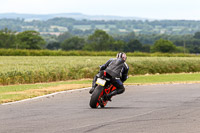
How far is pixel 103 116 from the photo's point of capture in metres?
11.8

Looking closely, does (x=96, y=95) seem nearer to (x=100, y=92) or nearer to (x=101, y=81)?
(x=100, y=92)

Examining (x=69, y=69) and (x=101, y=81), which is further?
(x=69, y=69)

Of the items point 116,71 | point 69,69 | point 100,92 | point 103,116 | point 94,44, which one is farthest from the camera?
point 94,44

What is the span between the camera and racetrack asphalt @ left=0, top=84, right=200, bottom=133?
9641mm

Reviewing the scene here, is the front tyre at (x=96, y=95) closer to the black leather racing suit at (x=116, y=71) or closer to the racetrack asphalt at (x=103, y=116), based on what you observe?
the racetrack asphalt at (x=103, y=116)

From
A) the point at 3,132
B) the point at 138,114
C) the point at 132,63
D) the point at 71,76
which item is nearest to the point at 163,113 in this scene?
the point at 138,114

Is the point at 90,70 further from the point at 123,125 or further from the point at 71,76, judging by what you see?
the point at 123,125

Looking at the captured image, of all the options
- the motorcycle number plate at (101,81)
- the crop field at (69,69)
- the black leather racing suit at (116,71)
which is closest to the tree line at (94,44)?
the crop field at (69,69)

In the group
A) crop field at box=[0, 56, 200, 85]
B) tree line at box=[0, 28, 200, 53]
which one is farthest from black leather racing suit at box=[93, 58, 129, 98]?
tree line at box=[0, 28, 200, 53]

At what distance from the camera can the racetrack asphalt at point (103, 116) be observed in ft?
31.6

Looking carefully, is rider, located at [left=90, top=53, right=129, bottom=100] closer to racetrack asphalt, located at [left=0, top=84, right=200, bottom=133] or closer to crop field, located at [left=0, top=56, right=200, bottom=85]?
racetrack asphalt, located at [left=0, top=84, right=200, bottom=133]

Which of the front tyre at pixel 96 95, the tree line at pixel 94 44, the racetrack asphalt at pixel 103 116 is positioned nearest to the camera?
the racetrack asphalt at pixel 103 116

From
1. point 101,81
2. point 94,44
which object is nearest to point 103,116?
point 101,81

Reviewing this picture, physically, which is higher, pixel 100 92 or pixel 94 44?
pixel 100 92
